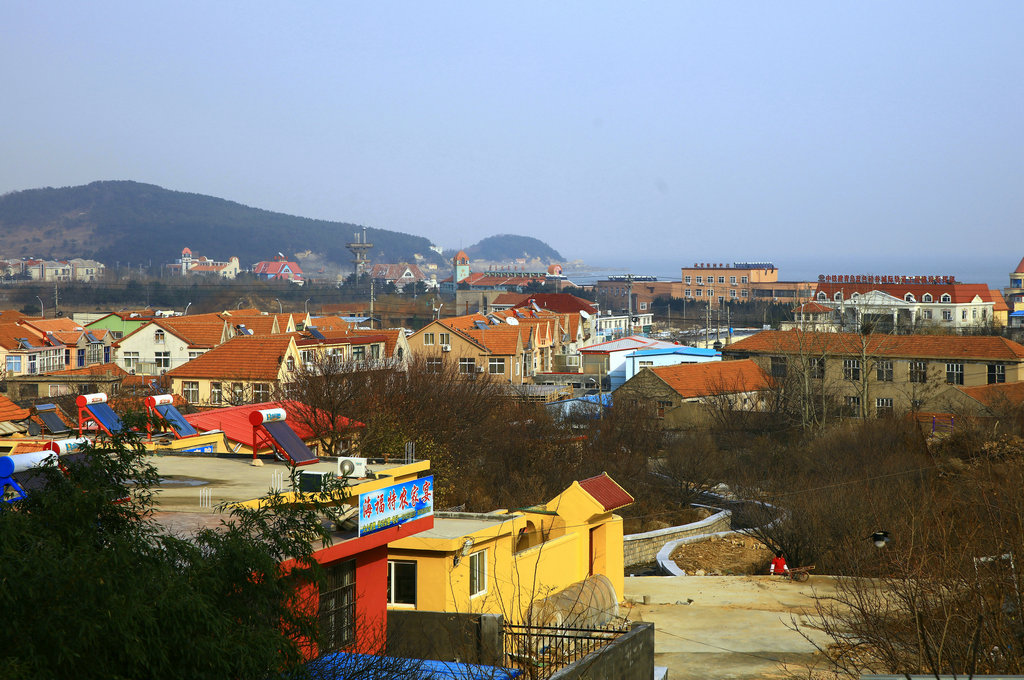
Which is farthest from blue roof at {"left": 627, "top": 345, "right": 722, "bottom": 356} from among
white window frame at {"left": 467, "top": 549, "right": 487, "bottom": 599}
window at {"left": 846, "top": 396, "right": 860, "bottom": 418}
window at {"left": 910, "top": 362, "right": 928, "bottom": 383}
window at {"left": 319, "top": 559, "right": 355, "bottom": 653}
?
window at {"left": 319, "top": 559, "right": 355, "bottom": 653}

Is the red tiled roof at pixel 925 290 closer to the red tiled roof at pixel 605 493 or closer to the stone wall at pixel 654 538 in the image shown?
the stone wall at pixel 654 538

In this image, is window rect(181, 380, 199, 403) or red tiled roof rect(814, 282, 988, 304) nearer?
window rect(181, 380, 199, 403)

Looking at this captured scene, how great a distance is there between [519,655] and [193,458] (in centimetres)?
724

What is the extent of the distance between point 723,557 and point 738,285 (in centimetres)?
13225

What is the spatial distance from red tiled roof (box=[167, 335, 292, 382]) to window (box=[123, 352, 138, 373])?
11.6 meters

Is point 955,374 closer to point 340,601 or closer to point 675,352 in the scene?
point 675,352

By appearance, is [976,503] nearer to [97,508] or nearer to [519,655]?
[519,655]

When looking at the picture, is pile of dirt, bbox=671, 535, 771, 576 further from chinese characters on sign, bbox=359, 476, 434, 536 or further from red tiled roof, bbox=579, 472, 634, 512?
chinese characters on sign, bbox=359, 476, 434, 536

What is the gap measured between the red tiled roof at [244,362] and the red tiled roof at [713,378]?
16.9 m

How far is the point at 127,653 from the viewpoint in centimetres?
490

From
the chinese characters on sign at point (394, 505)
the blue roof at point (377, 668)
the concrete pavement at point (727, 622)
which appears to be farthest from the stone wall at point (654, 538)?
the blue roof at point (377, 668)

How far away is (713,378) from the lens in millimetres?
47594

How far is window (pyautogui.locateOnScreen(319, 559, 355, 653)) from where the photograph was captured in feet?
31.3

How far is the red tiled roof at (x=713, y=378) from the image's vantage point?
45.9 metres
